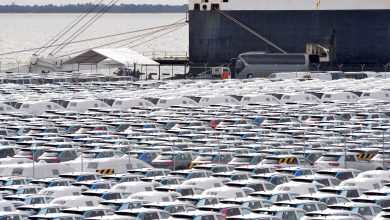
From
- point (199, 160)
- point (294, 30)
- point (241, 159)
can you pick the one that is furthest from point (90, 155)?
point (294, 30)

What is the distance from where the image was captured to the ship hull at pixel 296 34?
289 ft

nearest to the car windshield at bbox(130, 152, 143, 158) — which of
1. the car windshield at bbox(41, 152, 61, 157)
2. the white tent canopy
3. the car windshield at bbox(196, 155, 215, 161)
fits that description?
the car windshield at bbox(196, 155, 215, 161)

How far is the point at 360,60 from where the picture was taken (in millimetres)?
88188

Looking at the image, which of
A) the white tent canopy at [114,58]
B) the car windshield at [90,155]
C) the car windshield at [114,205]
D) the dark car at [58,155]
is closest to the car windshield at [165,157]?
the car windshield at [90,155]

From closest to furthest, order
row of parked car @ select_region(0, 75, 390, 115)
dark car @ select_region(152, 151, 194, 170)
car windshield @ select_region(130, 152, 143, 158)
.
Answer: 1. dark car @ select_region(152, 151, 194, 170)
2. car windshield @ select_region(130, 152, 143, 158)
3. row of parked car @ select_region(0, 75, 390, 115)

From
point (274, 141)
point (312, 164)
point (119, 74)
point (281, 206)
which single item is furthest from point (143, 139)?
point (119, 74)

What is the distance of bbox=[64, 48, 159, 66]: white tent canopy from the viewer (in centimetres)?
9381

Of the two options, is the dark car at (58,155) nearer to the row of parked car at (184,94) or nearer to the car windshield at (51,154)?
the car windshield at (51,154)

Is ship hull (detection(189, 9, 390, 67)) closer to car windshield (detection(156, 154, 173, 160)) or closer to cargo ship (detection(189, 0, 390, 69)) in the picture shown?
cargo ship (detection(189, 0, 390, 69))

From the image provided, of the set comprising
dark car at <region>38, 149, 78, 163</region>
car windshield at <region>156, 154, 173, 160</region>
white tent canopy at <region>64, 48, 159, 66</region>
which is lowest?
white tent canopy at <region>64, 48, 159, 66</region>

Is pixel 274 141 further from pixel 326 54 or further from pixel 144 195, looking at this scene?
pixel 326 54

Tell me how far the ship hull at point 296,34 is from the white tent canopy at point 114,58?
151 inches

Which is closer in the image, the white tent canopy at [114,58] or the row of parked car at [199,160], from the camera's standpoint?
the row of parked car at [199,160]

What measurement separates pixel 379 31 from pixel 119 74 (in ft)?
56.1
